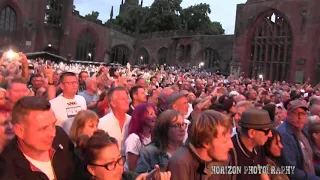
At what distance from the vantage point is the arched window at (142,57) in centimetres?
5139

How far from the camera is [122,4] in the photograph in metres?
96.2

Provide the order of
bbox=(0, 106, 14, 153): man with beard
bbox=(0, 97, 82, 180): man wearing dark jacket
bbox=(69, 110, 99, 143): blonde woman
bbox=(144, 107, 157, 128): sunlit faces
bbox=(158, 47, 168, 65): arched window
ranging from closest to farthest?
bbox=(0, 97, 82, 180): man wearing dark jacket
bbox=(0, 106, 14, 153): man with beard
bbox=(69, 110, 99, 143): blonde woman
bbox=(144, 107, 157, 128): sunlit faces
bbox=(158, 47, 168, 65): arched window

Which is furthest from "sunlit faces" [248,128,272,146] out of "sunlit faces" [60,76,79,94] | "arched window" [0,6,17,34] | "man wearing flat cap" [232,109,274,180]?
"arched window" [0,6,17,34]

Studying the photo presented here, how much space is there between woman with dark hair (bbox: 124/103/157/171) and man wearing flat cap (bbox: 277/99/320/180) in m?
1.67

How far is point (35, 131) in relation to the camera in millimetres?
2654

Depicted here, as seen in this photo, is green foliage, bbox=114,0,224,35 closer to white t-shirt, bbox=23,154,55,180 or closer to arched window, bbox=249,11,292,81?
arched window, bbox=249,11,292,81

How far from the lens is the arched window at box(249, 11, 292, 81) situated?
100 ft

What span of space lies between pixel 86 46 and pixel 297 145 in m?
45.4

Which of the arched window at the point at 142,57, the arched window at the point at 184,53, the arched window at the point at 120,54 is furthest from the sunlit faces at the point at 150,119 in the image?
the arched window at the point at 142,57

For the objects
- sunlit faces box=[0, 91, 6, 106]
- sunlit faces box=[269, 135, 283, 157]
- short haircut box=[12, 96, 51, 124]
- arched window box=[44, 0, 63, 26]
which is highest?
arched window box=[44, 0, 63, 26]

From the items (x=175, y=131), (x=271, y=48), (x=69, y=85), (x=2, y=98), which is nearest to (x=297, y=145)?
(x=175, y=131)

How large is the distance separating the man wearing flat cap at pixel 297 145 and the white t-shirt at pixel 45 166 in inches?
109

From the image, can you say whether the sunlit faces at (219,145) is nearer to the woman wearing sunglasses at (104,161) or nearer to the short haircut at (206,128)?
the short haircut at (206,128)

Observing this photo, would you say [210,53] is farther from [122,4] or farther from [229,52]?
[122,4]
